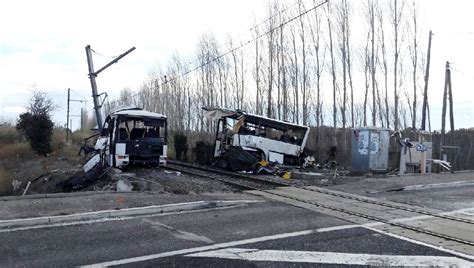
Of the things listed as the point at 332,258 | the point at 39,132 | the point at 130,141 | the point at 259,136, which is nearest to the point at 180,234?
the point at 332,258

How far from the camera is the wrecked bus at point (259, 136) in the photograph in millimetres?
25578

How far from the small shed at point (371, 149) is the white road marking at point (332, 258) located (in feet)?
51.4

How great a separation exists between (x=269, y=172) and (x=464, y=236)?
14642 mm

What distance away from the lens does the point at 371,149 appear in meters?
22.5

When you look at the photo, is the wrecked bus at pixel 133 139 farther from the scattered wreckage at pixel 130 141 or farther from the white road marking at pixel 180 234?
the white road marking at pixel 180 234

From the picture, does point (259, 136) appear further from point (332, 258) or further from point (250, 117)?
point (332, 258)

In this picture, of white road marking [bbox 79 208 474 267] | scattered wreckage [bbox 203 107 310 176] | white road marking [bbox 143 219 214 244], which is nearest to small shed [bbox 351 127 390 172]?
scattered wreckage [bbox 203 107 310 176]

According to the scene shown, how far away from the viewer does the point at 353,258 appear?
705 cm

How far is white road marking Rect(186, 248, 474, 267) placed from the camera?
6797 millimetres

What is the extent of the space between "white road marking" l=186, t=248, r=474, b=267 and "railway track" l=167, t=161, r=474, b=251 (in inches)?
37.6

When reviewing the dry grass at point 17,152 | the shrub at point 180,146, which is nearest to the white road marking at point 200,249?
the shrub at point 180,146

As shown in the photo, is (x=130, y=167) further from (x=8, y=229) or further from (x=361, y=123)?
(x=361, y=123)

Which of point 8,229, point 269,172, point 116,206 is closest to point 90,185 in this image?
point 269,172

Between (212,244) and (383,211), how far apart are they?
534cm
